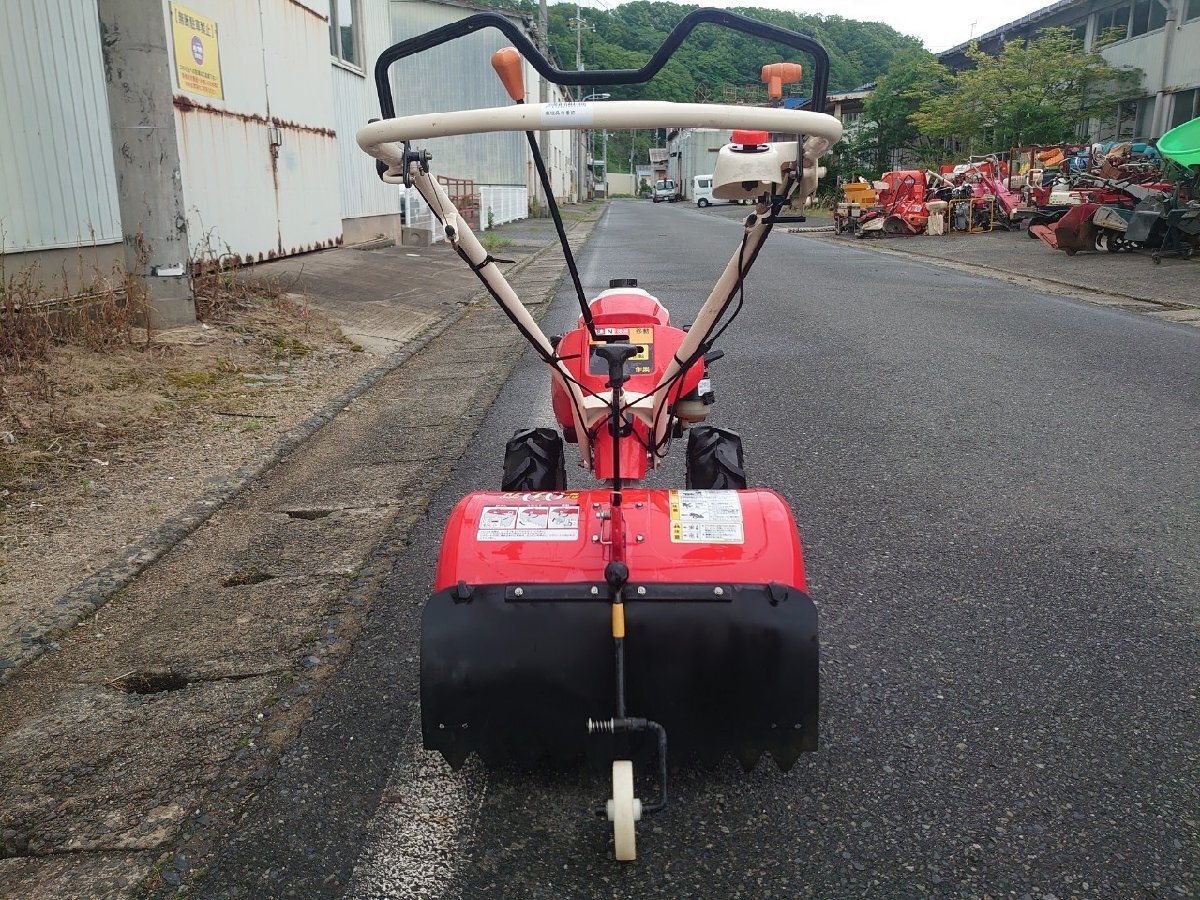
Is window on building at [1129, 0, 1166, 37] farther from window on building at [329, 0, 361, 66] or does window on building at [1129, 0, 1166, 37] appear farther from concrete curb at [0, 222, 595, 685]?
concrete curb at [0, 222, 595, 685]

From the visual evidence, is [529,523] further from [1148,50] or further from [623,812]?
[1148,50]

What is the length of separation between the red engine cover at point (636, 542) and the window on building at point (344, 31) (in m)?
16.1

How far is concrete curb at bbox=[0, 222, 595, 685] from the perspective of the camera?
329 centimetres

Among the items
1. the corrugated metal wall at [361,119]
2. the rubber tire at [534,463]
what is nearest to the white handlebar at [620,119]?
the rubber tire at [534,463]

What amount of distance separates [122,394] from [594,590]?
500 cm

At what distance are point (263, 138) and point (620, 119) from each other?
1196 cm

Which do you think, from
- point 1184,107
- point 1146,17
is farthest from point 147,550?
point 1146,17

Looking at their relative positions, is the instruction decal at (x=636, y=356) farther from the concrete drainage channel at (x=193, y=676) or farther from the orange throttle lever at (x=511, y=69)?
the concrete drainage channel at (x=193, y=676)

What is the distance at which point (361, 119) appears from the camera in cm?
1814

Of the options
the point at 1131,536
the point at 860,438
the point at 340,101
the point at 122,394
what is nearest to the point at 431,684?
the point at 1131,536

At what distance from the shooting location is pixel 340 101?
670 inches

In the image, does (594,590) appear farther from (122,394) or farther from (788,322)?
(788,322)

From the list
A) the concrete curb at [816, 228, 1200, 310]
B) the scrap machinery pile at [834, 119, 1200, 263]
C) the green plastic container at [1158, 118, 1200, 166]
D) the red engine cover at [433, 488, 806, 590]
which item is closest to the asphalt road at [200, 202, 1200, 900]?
the red engine cover at [433, 488, 806, 590]

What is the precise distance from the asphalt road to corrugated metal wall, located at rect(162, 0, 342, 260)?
266 inches
